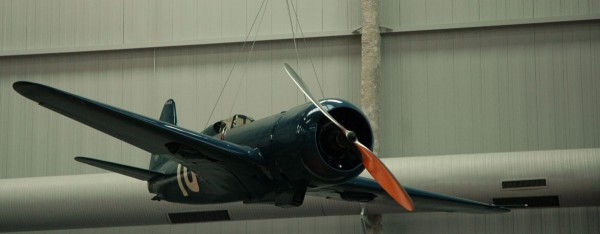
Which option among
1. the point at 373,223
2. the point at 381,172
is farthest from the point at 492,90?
the point at 381,172

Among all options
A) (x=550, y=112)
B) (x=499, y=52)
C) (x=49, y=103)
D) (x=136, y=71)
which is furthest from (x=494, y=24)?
(x=49, y=103)

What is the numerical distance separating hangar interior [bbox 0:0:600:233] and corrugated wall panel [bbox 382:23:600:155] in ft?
0.09

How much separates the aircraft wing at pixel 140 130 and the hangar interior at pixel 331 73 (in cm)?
830

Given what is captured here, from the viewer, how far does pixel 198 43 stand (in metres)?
19.1

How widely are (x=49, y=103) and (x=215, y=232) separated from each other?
34.0ft

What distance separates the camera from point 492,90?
708 inches

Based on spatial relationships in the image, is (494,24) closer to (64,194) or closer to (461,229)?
(461,229)

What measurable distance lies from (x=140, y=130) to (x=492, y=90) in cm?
1003

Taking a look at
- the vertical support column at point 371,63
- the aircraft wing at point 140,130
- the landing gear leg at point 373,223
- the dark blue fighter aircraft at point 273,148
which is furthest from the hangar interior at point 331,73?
the aircraft wing at point 140,130

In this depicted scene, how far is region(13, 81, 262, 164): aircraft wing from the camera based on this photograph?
8641 millimetres

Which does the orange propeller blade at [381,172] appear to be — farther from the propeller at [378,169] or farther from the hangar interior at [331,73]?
the hangar interior at [331,73]

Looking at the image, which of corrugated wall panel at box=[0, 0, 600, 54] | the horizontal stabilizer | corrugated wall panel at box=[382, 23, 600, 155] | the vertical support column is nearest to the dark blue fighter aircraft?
the horizontal stabilizer

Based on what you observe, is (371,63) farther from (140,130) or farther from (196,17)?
(140,130)

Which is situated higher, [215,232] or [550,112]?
[550,112]
